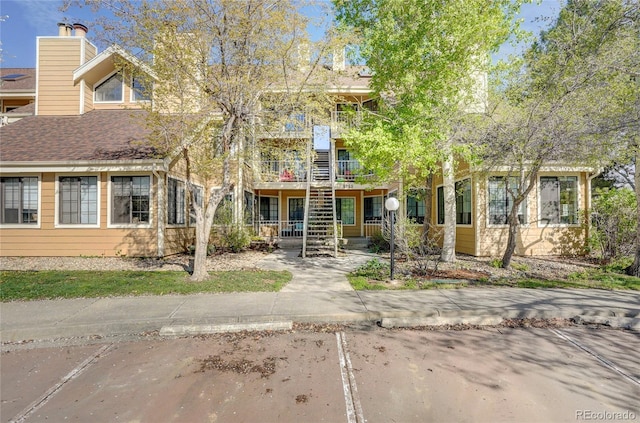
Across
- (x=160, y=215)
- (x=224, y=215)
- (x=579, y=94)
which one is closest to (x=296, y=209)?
(x=224, y=215)

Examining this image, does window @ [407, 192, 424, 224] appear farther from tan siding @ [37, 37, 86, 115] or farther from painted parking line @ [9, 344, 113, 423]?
tan siding @ [37, 37, 86, 115]

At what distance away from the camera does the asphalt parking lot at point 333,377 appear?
9.48 feet

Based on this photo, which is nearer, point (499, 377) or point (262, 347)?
point (499, 377)

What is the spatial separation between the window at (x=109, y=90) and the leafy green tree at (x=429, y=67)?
11430mm

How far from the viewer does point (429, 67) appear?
8.18 meters

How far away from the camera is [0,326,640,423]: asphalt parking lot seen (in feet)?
9.48

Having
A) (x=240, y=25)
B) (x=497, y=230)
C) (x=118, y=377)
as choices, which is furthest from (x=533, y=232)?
(x=118, y=377)

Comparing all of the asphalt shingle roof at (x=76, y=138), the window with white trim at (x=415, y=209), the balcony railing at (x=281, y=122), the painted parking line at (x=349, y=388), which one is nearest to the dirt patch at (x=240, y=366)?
the painted parking line at (x=349, y=388)

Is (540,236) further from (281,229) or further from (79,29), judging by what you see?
(79,29)

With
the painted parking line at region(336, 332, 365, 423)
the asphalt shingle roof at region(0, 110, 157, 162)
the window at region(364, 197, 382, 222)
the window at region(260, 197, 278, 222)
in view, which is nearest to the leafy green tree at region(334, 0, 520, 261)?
the painted parking line at region(336, 332, 365, 423)

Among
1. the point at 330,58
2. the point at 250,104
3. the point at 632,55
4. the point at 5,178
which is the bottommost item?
the point at 5,178

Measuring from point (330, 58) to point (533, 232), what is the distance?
9178mm

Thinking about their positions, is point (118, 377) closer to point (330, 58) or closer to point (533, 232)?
point (330, 58)

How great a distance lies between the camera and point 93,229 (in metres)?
10.8
